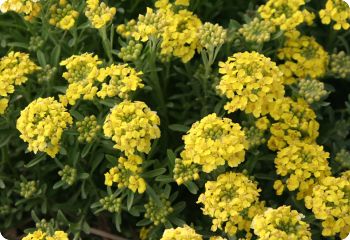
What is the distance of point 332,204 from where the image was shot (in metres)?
3.22

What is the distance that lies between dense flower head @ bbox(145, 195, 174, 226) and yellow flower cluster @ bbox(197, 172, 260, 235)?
0.36 meters

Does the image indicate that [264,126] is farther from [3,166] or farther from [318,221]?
[3,166]

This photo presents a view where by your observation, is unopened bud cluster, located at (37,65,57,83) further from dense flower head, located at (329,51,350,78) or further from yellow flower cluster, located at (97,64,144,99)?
dense flower head, located at (329,51,350,78)

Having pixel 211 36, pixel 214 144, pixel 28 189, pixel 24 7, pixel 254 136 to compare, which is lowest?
pixel 28 189

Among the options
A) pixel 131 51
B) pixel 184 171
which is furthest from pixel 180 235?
pixel 131 51

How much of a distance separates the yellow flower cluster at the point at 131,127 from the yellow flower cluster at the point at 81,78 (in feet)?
0.94

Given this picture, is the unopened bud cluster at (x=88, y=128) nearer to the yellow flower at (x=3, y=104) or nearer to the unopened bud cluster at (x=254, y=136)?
the yellow flower at (x=3, y=104)

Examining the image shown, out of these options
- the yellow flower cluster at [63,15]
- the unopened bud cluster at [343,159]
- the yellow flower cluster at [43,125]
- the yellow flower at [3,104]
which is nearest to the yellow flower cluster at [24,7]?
the yellow flower cluster at [63,15]

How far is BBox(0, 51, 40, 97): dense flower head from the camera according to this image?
3.59m

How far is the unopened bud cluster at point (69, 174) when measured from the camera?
361 centimetres

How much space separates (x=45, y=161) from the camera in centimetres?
412

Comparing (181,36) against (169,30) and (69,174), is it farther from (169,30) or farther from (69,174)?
(69,174)

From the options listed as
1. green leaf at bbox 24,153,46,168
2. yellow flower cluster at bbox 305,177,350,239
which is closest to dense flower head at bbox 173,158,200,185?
yellow flower cluster at bbox 305,177,350,239

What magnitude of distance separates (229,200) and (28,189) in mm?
1295
